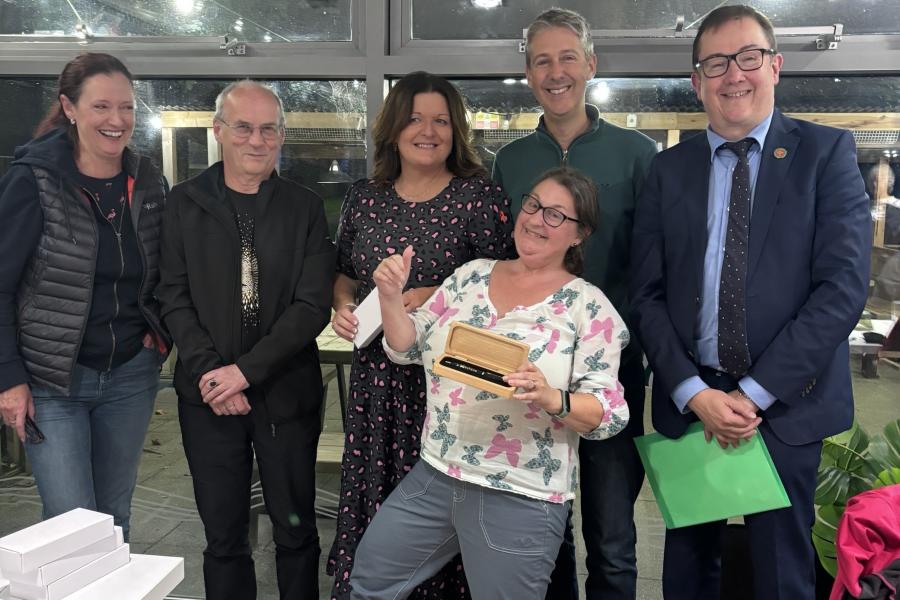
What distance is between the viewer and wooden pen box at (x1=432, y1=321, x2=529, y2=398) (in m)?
1.59

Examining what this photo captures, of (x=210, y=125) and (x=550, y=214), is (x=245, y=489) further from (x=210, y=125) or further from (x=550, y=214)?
(x=210, y=125)

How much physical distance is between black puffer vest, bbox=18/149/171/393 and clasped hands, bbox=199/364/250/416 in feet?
1.29

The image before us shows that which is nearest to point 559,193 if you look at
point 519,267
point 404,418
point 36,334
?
point 519,267

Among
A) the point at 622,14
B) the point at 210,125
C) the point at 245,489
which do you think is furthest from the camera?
the point at 210,125

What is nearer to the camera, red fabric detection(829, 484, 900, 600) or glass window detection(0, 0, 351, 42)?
red fabric detection(829, 484, 900, 600)

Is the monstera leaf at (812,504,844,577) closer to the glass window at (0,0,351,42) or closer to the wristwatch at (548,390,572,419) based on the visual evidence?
the wristwatch at (548,390,572,419)

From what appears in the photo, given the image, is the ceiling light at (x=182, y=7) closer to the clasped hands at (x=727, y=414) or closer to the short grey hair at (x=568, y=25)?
the short grey hair at (x=568, y=25)

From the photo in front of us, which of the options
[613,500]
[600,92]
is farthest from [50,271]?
[600,92]

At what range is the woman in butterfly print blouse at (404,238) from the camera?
2.13m

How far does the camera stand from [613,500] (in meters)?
2.09

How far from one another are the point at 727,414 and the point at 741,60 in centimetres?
87

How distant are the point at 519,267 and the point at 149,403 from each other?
1.29 metres

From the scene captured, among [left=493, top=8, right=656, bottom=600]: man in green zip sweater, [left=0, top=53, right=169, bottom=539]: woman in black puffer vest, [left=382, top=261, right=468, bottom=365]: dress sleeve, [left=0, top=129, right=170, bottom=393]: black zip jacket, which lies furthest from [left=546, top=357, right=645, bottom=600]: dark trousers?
[left=0, top=129, right=170, bottom=393]: black zip jacket

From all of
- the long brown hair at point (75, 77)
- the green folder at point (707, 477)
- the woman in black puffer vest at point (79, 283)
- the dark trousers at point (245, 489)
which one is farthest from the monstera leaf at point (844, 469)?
the long brown hair at point (75, 77)
